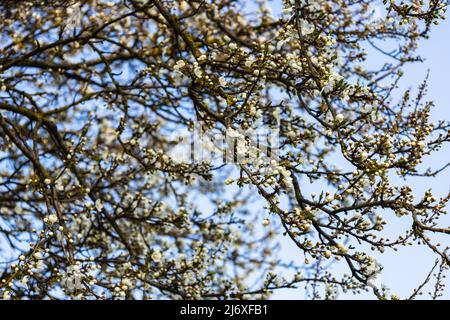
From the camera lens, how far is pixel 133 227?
873 centimetres

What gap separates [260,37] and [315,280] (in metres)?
4.18

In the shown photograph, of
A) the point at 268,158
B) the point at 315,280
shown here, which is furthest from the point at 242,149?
the point at 315,280

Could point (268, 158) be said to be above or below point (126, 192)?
below

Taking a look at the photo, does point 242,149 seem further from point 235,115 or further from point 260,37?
point 260,37

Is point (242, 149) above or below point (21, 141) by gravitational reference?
below

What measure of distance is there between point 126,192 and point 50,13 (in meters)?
3.32

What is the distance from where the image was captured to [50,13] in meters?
9.32

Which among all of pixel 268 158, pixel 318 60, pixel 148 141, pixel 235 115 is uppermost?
pixel 148 141

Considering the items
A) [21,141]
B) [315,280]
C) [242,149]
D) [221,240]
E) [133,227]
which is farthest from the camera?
[133,227]

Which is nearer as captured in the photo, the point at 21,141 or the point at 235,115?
the point at 235,115

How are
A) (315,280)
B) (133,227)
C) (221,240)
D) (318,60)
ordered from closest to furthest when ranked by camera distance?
(318,60)
(315,280)
(221,240)
(133,227)
